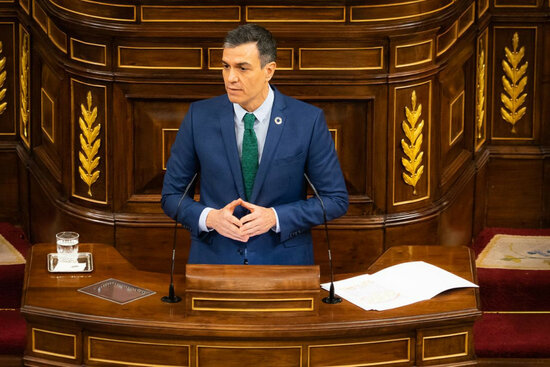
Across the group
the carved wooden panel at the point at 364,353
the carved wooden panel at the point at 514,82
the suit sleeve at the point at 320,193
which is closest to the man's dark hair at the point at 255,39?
the suit sleeve at the point at 320,193

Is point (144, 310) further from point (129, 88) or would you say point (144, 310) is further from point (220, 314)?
point (129, 88)

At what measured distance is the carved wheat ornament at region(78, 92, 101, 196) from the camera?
5863 mm

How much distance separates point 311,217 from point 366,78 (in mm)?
1889

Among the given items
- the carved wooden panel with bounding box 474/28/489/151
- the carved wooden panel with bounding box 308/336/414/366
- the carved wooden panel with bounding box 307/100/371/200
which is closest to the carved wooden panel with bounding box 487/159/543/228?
the carved wooden panel with bounding box 474/28/489/151

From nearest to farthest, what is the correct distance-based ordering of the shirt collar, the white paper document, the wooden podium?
the wooden podium, the white paper document, the shirt collar

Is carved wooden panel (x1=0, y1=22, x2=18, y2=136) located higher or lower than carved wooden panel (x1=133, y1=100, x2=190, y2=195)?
higher

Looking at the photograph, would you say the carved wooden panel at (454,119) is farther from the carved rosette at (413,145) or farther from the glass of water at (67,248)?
the glass of water at (67,248)

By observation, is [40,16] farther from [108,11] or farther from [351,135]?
[351,135]

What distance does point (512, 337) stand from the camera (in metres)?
5.25

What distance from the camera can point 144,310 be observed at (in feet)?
12.1

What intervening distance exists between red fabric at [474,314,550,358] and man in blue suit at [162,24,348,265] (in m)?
1.41

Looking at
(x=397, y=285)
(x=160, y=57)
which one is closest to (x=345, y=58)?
(x=160, y=57)

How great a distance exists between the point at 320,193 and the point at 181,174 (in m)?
0.52

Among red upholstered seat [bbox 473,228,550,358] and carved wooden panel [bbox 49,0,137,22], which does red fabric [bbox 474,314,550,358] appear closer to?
red upholstered seat [bbox 473,228,550,358]
